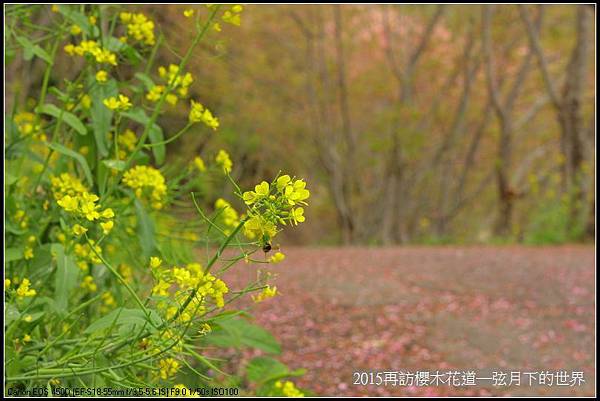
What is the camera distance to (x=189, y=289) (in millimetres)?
1242

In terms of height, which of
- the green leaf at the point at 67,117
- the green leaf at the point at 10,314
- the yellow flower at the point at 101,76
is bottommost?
the green leaf at the point at 10,314

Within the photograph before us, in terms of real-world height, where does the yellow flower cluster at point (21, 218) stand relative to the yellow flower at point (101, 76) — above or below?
below

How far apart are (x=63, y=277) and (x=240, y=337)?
1.75ft

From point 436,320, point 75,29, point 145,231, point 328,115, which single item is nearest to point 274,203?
point 145,231

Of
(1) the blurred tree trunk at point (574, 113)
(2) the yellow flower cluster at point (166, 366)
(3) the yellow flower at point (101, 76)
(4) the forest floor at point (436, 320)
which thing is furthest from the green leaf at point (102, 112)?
(1) the blurred tree trunk at point (574, 113)

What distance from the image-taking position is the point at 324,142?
1145cm

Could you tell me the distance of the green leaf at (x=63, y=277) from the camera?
59.8 inches

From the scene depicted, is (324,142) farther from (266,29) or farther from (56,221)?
(56,221)

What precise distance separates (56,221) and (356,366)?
1793mm

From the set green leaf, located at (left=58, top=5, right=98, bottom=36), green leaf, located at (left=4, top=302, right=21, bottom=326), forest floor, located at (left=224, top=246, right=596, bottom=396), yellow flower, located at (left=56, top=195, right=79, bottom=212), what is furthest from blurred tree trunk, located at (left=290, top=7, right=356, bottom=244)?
yellow flower, located at (left=56, top=195, right=79, bottom=212)

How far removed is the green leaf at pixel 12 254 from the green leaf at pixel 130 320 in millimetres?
384

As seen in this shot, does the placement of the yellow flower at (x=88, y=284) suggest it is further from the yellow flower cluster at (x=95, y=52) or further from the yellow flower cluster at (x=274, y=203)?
the yellow flower cluster at (x=274, y=203)

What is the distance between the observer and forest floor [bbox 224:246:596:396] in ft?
10.4

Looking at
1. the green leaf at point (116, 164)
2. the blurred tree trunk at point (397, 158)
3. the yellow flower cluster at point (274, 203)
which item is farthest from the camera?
the blurred tree trunk at point (397, 158)
